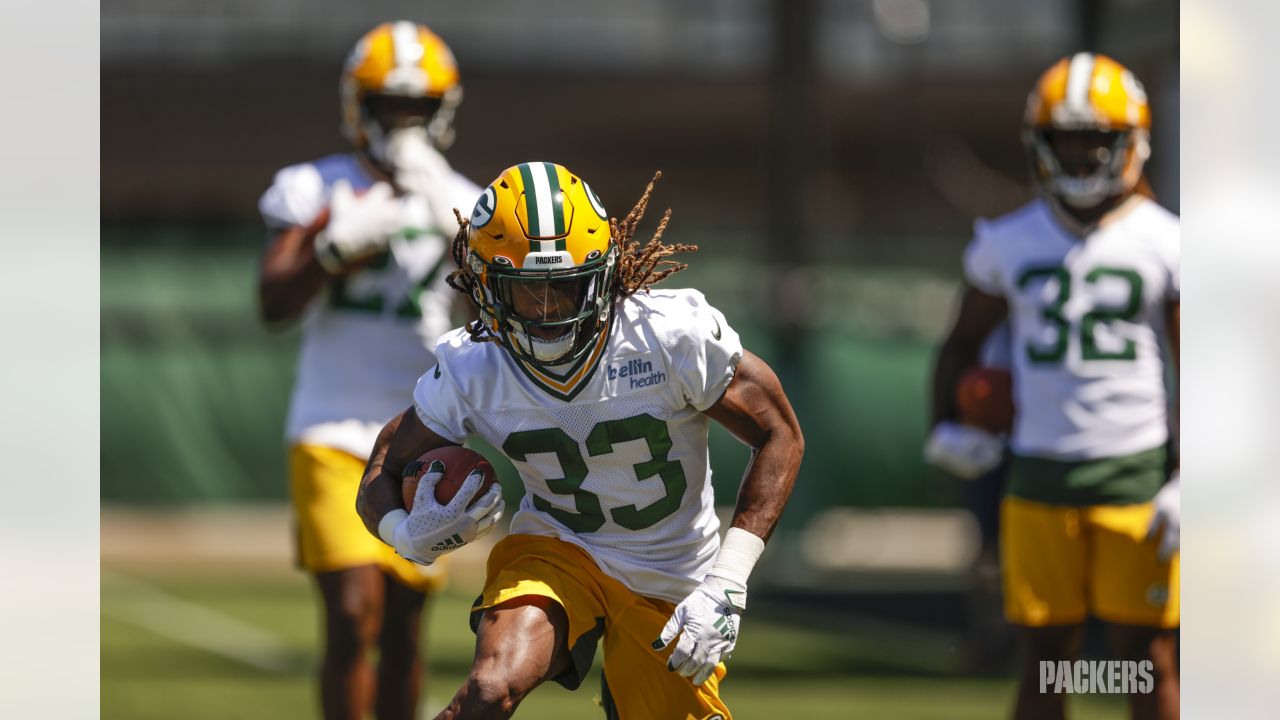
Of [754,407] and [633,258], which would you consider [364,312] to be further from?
[754,407]

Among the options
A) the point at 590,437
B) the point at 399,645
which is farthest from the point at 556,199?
the point at 399,645

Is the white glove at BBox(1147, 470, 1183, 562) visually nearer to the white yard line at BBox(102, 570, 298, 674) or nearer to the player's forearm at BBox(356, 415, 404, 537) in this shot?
the player's forearm at BBox(356, 415, 404, 537)

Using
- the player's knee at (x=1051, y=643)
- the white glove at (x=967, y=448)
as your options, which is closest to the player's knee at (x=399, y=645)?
the white glove at (x=967, y=448)

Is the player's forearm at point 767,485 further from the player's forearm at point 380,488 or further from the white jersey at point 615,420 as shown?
the player's forearm at point 380,488

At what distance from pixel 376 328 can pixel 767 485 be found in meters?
1.50

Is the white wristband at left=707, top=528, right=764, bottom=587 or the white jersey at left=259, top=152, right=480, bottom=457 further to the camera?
the white jersey at left=259, top=152, right=480, bottom=457

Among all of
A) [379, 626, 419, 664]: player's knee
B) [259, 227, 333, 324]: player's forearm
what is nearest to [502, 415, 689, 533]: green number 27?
[379, 626, 419, 664]: player's knee

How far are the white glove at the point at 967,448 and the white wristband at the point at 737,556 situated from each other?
134 centimetres

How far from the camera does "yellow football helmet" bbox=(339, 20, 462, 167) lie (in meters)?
4.82

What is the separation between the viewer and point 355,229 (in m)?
4.57

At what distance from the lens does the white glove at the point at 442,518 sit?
11.1 feet

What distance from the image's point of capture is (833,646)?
7.81 metres
